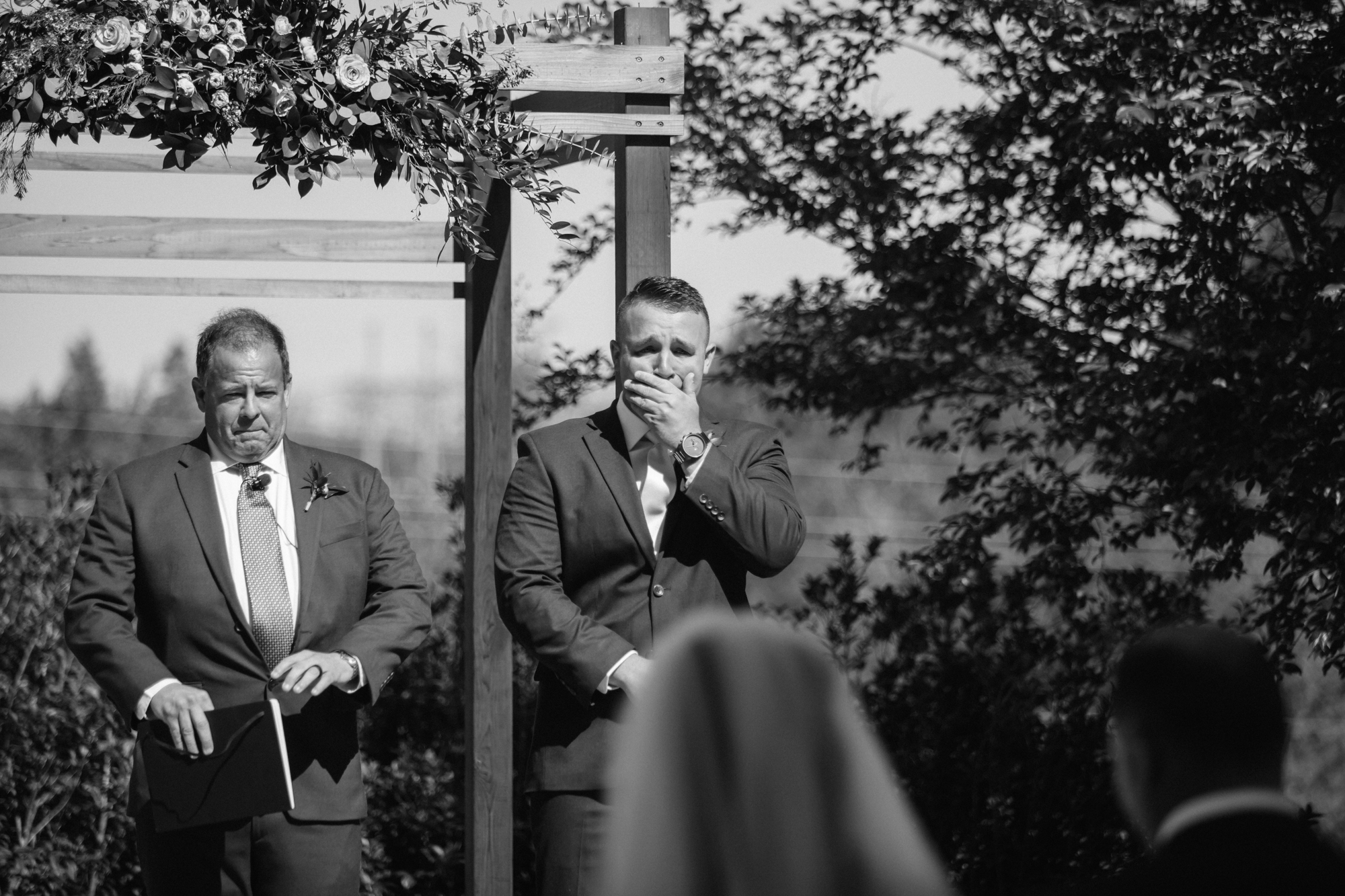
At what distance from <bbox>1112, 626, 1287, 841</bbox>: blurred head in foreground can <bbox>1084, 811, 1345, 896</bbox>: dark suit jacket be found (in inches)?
2.0

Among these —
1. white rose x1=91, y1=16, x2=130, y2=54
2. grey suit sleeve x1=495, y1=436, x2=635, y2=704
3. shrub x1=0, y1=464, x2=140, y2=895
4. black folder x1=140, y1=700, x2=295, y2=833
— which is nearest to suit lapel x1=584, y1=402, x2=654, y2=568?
grey suit sleeve x1=495, y1=436, x2=635, y2=704

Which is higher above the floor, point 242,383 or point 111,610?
point 242,383

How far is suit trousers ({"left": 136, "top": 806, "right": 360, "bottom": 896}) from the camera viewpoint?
3580 mm

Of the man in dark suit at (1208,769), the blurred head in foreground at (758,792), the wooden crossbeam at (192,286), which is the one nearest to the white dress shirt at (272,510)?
the wooden crossbeam at (192,286)

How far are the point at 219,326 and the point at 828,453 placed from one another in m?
30.7

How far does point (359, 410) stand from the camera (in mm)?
39000

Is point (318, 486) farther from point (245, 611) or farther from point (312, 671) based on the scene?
point (312, 671)

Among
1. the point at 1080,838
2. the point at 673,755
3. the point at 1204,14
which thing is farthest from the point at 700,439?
the point at 1080,838

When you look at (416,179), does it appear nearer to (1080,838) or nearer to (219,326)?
(219,326)

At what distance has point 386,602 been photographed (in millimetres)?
3910

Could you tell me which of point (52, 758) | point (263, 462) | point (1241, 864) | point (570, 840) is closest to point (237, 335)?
point (263, 462)

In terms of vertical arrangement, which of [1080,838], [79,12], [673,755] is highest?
[79,12]

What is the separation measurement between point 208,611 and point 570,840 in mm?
1098

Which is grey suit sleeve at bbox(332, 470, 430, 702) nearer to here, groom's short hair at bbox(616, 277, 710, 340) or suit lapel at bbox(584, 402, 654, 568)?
suit lapel at bbox(584, 402, 654, 568)
